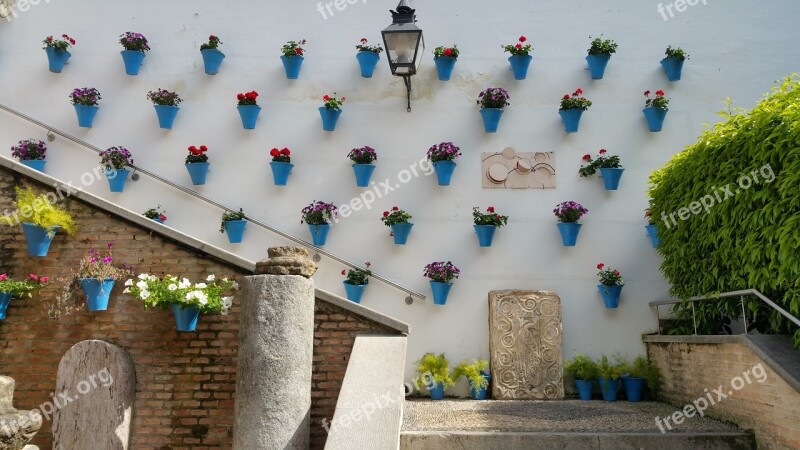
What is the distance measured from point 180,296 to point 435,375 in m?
3.06

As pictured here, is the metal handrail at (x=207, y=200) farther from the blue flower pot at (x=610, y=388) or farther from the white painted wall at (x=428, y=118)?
the blue flower pot at (x=610, y=388)

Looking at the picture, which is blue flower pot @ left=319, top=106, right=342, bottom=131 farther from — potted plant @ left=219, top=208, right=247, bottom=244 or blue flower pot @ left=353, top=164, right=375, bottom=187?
potted plant @ left=219, top=208, right=247, bottom=244

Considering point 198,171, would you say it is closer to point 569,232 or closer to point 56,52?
point 56,52

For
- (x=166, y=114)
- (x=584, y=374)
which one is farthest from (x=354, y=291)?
(x=166, y=114)

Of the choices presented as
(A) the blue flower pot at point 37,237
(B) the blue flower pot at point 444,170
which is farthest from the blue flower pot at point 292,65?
(A) the blue flower pot at point 37,237

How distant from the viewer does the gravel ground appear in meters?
4.79

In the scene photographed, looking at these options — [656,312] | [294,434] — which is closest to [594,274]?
[656,312]

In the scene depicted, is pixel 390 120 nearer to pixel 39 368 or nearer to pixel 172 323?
pixel 172 323

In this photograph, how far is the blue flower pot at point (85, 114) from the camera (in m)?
7.22

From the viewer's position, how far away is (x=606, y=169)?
23.6ft

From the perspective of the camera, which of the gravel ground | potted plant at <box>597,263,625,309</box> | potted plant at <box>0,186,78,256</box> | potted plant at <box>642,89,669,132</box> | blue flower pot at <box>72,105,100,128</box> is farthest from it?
potted plant at <box>642,89,669,132</box>

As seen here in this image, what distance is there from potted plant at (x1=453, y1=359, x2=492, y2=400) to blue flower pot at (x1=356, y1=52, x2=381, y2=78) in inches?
158

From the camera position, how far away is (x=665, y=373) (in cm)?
635

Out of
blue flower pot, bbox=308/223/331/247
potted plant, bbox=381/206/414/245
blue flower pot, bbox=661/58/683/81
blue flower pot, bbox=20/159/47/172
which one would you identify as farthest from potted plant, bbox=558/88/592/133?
blue flower pot, bbox=20/159/47/172
